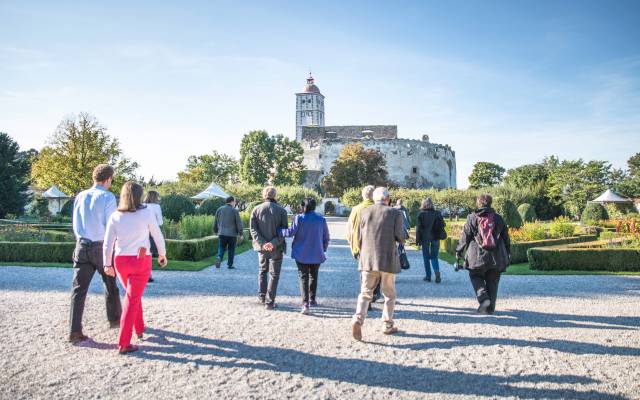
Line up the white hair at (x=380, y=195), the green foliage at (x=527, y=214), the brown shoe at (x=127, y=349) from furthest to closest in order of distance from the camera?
the green foliage at (x=527, y=214), the white hair at (x=380, y=195), the brown shoe at (x=127, y=349)

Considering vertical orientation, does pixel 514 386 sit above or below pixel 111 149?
below

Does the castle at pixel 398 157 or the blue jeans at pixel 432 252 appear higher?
the castle at pixel 398 157

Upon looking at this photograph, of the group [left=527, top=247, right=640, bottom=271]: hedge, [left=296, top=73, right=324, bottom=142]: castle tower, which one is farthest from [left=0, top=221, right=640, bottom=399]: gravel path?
[left=296, top=73, right=324, bottom=142]: castle tower

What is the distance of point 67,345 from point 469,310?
483 cm

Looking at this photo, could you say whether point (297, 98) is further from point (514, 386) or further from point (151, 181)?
point (514, 386)

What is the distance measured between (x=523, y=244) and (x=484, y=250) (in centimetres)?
662

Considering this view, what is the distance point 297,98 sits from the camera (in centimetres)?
8981

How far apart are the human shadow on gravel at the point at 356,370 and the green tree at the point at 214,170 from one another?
203 ft

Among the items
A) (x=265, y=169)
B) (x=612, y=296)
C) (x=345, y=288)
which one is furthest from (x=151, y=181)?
(x=612, y=296)

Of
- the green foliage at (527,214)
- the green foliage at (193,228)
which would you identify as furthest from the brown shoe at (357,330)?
the green foliage at (527,214)

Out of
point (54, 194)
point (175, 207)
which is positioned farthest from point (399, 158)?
point (175, 207)

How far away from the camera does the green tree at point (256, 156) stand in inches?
2372

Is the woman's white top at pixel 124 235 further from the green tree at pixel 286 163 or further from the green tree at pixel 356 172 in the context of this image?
the green tree at pixel 286 163

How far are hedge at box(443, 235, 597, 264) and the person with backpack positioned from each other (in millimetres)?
Result: 5920
